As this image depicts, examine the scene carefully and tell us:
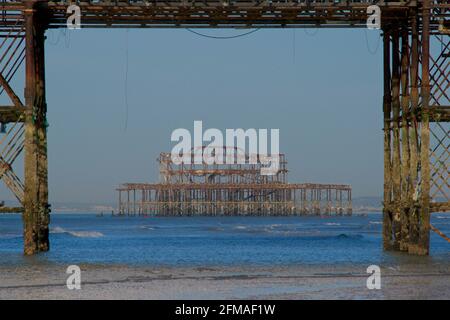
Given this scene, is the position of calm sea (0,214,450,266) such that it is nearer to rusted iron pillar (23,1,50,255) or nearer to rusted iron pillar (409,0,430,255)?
rusted iron pillar (23,1,50,255)

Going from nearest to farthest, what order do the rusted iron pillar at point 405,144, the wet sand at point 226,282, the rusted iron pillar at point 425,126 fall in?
the wet sand at point 226,282, the rusted iron pillar at point 425,126, the rusted iron pillar at point 405,144

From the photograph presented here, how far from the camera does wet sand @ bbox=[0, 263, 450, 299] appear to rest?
21.7m

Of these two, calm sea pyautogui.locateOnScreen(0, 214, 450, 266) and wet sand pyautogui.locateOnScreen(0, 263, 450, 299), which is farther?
calm sea pyautogui.locateOnScreen(0, 214, 450, 266)

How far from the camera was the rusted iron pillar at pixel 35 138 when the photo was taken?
31.0m

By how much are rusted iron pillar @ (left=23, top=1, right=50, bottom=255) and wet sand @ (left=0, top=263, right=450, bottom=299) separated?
2635 millimetres

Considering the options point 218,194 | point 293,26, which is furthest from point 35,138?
point 218,194

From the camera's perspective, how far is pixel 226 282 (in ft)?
81.1

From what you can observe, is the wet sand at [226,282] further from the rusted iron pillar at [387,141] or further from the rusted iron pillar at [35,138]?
the rusted iron pillar at [387,141]

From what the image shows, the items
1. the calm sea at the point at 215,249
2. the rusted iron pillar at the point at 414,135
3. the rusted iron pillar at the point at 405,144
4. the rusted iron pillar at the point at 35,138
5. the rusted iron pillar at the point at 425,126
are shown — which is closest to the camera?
the rusted iron pillar at the point at 425,126

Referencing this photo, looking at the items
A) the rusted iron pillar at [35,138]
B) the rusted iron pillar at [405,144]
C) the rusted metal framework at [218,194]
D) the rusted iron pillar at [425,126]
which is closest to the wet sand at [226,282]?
the rusted iron pillar at [425,126]

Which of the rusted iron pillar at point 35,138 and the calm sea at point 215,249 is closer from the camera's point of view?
the rusted iron pillar at point 35,138

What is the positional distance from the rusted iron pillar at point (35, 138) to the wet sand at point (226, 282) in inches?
104

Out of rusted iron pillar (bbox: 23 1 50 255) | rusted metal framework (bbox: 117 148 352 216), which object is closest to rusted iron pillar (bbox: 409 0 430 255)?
rusted iron pillar (bbox: 23 1 50 255)
